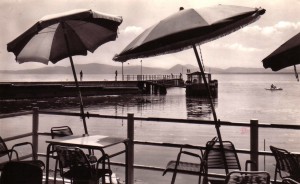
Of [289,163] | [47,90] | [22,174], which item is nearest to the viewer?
[22,174]

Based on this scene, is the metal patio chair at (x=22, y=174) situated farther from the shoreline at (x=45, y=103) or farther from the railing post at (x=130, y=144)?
the shoreline at (x=45, y=103)

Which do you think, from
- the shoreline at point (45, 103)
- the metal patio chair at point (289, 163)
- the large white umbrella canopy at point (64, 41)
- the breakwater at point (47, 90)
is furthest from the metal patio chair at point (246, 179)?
the breakwater at point (47, 90)

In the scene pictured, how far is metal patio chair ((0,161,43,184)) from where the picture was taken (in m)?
2.25

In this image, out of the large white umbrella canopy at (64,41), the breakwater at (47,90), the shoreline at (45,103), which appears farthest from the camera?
the breakwater at (47,90)

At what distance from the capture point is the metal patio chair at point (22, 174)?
225 cm

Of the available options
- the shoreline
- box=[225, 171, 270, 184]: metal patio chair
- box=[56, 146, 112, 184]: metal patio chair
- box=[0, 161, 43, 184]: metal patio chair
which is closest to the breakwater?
the shoreline

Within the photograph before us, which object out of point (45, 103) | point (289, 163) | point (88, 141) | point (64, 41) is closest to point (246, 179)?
point (289, 163)

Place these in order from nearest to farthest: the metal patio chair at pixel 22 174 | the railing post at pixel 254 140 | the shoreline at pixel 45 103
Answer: the metal patio chair at pixel 22 174 < the railing post at pixel 254 140 < the shoreline at pixel 45 103

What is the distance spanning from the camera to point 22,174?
91.1 inches

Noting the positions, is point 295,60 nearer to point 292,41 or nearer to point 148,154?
point 292,41

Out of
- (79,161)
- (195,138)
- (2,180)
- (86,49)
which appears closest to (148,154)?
(195,138)

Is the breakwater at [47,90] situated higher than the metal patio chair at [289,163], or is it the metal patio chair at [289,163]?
the breakwater at [47,90]

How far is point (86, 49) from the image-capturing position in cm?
564

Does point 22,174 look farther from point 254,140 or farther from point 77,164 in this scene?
point 254,140
